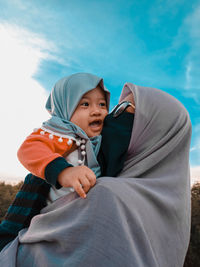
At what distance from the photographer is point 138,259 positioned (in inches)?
54.4

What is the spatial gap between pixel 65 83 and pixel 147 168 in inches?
41.9

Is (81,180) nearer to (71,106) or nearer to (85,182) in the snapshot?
(85,182)

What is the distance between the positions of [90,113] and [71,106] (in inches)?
6.7

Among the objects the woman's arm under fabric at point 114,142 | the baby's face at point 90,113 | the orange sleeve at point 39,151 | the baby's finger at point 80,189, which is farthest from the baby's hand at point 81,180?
the baby's face at point 90,113

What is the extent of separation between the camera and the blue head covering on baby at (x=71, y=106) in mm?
1979

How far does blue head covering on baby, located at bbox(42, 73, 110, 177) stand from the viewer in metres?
1.98

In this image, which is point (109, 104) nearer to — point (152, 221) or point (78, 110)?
point (78, 110)

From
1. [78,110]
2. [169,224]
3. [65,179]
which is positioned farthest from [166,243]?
[78,110]

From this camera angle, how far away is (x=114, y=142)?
1.92 m

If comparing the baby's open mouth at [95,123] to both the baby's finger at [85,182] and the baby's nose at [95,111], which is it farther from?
the baby's finger at [85,182]

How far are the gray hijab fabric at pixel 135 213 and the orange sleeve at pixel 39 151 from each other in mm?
258

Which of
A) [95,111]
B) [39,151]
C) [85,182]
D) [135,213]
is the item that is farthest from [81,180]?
[95,111]

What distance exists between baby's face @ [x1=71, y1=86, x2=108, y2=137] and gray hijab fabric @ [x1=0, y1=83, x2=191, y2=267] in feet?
1.01

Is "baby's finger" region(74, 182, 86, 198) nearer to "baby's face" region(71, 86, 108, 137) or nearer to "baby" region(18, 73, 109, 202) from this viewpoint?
"baby" region(18, 73, 109, 202)
